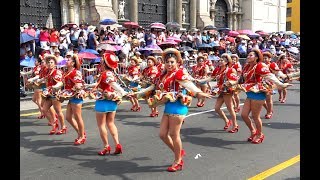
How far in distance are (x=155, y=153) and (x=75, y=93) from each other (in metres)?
2.10

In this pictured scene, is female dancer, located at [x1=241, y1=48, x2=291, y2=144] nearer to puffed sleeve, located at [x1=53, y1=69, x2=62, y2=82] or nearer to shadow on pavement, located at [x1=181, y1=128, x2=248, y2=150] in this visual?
A: shadow on pavement, located at [x1=181, y1=128, x2=248, y2=150]

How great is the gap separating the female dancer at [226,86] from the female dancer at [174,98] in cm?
270

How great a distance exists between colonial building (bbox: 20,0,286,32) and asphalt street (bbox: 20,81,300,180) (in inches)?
492

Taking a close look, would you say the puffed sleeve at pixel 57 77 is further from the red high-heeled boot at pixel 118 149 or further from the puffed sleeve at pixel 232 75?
the puffed sleeve at pixel 232 75

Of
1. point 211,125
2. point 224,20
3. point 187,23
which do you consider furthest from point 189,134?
point 224,20

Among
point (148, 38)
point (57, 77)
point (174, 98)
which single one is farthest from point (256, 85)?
point (148, 38)

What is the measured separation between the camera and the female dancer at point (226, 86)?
9484mm

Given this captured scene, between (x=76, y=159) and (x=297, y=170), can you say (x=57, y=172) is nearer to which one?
(x=76, y=159)

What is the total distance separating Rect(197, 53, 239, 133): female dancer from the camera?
9.48 m

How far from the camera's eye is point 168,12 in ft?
96.3

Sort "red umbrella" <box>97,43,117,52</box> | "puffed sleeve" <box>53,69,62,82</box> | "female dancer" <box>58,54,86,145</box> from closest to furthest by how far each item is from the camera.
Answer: "female dancer" <box>58,54,86,145</box> < "puffed sleeve" <box>53,69,62,82</box> < "red umbrella" <box>97,43,117,52</box>

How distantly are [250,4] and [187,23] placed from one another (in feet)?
28.7

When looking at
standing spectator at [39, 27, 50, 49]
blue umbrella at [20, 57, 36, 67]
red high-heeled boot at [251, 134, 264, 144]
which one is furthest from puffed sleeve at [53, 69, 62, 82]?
standing spectator at [39, 27, 50, 49]
